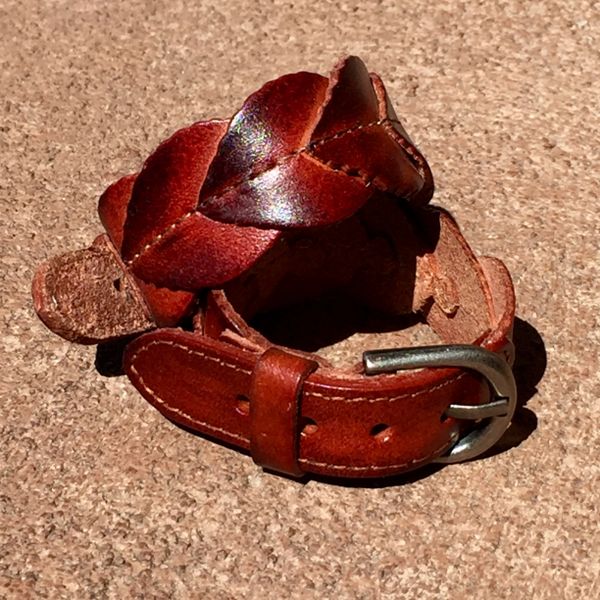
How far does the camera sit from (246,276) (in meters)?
2.14

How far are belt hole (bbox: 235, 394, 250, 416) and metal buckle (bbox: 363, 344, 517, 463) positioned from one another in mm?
215

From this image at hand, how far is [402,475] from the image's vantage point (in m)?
2.06

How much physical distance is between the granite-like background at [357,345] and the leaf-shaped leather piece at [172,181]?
1.15 ft

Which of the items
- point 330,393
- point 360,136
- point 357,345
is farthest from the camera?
point 357,345

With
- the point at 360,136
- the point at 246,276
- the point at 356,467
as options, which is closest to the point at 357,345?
the point at 246,276

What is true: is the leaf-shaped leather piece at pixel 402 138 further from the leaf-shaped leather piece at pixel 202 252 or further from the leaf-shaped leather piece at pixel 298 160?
the leaf-shaped leather piece at pixel 202 252

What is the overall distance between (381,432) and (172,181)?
540 mm

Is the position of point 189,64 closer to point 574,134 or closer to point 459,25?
point 459,25

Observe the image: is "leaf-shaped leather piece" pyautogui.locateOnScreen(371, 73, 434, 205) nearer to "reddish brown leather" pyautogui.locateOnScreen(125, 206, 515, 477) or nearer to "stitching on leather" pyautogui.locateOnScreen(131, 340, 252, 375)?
"reddish brown leather" pyautogui.locateOnScreen(125, 206, 515, 477)

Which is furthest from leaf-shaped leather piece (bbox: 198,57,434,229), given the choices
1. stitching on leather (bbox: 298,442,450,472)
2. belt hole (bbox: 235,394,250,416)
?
stitching on leather (bbox: 298,442,450,472)

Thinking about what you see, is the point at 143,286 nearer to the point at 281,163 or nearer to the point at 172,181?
the point at 172,181

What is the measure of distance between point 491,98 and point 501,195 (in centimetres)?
35

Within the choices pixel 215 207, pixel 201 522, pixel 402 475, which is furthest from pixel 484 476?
pixel 215 207

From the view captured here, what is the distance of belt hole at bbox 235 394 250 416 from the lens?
1.92m
